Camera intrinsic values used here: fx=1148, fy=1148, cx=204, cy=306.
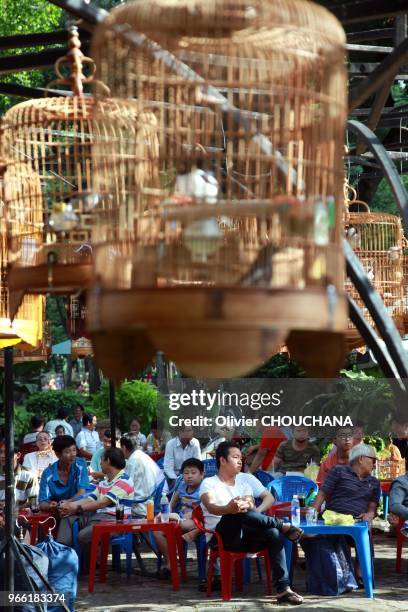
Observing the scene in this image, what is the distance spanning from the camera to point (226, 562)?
9.76m

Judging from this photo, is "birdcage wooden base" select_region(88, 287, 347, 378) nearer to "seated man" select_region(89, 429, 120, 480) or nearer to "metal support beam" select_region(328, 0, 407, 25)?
"metal support beam" select_region(328, 0, 407, 25)

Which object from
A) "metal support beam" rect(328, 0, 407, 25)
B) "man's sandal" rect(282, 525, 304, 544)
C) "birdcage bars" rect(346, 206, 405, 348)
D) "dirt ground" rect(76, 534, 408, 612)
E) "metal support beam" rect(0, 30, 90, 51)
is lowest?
"dirt ground" rect(76, 534, 408, 612)

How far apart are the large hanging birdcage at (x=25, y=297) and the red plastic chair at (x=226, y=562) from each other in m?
4.03

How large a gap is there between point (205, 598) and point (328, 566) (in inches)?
43.7

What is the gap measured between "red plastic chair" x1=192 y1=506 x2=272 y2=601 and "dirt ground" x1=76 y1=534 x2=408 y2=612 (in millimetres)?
98

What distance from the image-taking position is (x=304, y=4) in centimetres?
358

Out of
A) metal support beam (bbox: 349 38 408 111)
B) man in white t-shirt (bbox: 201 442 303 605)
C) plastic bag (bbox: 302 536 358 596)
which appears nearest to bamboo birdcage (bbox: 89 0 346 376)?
metal support beam (bbox: 349 38 408 111)

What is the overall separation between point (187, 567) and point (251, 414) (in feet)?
29.4

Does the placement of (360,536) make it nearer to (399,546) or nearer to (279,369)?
(399,546)

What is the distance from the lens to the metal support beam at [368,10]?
18.0ft

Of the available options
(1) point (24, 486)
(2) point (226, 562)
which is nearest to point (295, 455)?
(1) point (24, 486)

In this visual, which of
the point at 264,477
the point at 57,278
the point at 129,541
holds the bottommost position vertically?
the point at 129,541

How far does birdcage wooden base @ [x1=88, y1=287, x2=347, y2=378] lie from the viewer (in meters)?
2.96

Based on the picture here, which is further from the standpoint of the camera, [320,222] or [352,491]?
[352,491]
